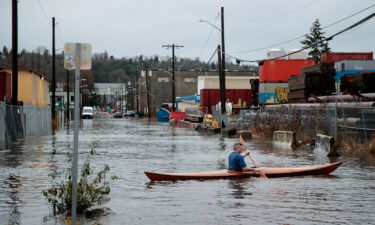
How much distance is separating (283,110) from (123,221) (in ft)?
84.9

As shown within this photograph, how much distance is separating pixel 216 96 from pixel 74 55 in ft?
210

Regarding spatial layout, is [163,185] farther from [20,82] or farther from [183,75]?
[183,75]

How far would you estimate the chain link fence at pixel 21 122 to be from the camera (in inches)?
1088

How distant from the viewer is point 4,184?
1447cm

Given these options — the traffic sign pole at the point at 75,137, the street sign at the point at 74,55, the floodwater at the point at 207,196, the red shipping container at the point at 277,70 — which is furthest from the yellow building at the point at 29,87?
the traffic sign pole at the point at 75,137

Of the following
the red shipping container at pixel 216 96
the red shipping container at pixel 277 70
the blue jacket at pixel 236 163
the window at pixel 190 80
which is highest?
the window at pixel 190 80

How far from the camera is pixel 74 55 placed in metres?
8.15

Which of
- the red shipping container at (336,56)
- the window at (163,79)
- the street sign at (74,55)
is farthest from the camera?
the window at (163,79)

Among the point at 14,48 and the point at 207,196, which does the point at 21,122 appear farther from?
the point at 207,196

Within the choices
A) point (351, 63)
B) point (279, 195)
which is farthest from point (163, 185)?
point (351, 63)

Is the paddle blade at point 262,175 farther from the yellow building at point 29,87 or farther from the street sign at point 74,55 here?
the yellow building at point 29,87

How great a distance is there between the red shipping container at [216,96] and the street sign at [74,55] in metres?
63.5

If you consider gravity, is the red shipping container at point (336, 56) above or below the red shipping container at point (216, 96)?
above

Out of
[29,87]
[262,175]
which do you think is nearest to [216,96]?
[29,87]
